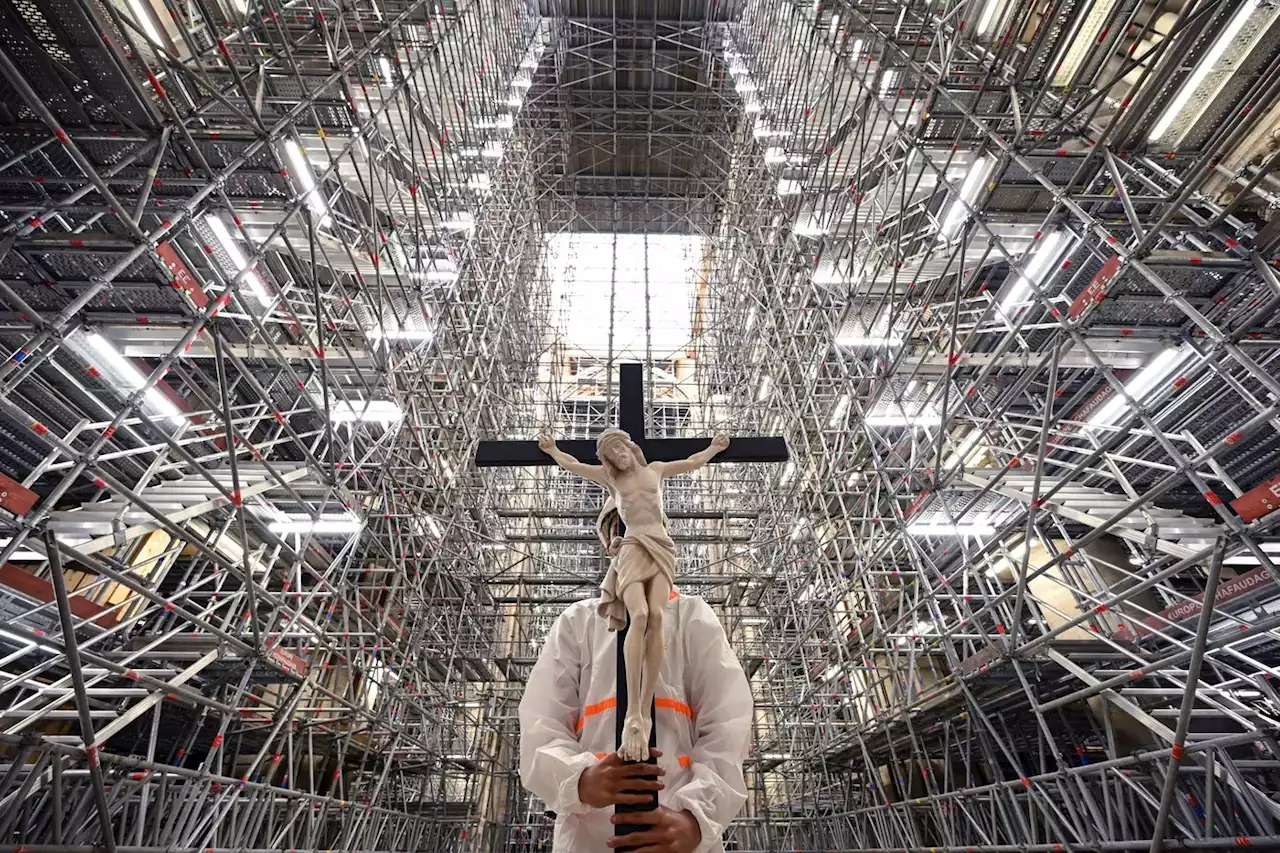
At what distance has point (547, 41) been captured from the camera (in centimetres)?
2061

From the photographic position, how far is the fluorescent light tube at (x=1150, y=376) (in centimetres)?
659

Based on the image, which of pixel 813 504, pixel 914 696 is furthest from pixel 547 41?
pixel 914 696

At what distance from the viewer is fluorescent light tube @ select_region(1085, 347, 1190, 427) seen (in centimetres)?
659

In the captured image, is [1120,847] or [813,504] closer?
[1120,847]

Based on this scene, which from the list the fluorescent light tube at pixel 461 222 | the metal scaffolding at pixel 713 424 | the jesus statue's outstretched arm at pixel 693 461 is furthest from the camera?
the fluorescent light tube at pixel 461 222

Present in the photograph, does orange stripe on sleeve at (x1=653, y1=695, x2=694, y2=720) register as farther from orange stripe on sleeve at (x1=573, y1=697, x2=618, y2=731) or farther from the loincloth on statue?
the loincloth on statue

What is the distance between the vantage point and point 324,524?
28.2 ft

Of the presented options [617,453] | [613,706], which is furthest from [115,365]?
[613,706]

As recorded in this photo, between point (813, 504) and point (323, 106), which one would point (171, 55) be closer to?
point (323, 106)

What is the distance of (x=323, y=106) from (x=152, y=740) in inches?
285

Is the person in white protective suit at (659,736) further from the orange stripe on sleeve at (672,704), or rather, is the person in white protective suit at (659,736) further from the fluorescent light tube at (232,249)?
the fluorescent light tube at (232,249)

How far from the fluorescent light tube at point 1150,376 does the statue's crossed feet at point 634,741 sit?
20.2ft

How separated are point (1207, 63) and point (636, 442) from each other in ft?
24.7

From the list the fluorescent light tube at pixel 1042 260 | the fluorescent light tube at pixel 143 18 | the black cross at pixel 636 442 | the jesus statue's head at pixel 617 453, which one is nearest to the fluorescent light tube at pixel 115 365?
the black cross at pixel 636 442
